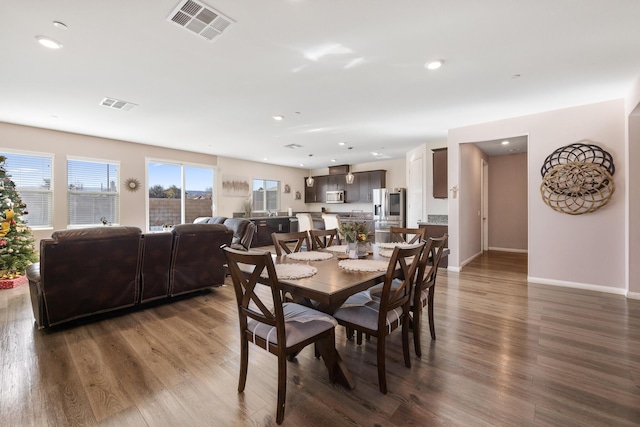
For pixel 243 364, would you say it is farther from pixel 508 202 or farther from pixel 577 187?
pixel 508 202

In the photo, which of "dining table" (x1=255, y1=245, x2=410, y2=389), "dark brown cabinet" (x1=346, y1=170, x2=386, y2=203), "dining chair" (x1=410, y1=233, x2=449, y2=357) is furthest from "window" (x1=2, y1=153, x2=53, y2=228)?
"dark brown cabinet" (x1=346, y1=170, x2=386, y2=203)

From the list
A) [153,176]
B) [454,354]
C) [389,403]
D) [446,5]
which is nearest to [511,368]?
[454,354]

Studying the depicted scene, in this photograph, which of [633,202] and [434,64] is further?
[633,202]

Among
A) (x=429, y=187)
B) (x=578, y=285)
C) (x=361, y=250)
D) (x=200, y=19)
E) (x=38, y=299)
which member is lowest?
(x=578, y=285)

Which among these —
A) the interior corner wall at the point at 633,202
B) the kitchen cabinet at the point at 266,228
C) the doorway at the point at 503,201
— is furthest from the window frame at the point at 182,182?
the interior corner wall at the point at 633,202

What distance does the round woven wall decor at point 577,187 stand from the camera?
381 cm

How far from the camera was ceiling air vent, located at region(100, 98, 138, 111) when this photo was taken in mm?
3799

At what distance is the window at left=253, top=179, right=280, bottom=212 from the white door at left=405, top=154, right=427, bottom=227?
4389mm

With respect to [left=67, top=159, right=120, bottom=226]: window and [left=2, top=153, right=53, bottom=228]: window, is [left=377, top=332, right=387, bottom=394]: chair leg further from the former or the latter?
[left=2, top=153, right=53, bottom=228]: window

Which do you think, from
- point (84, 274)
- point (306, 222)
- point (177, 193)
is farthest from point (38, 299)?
point (306, 222)

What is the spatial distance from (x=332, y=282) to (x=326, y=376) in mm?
787

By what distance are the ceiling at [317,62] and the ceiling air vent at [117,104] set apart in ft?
0.23

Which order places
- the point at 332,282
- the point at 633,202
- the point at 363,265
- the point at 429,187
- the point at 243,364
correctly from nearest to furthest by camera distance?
1. the point at 332,282
2. the point at 243,364
3. the point at 363,265
4. the point at 633,202
5. the point at 429,187

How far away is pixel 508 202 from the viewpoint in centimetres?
694
